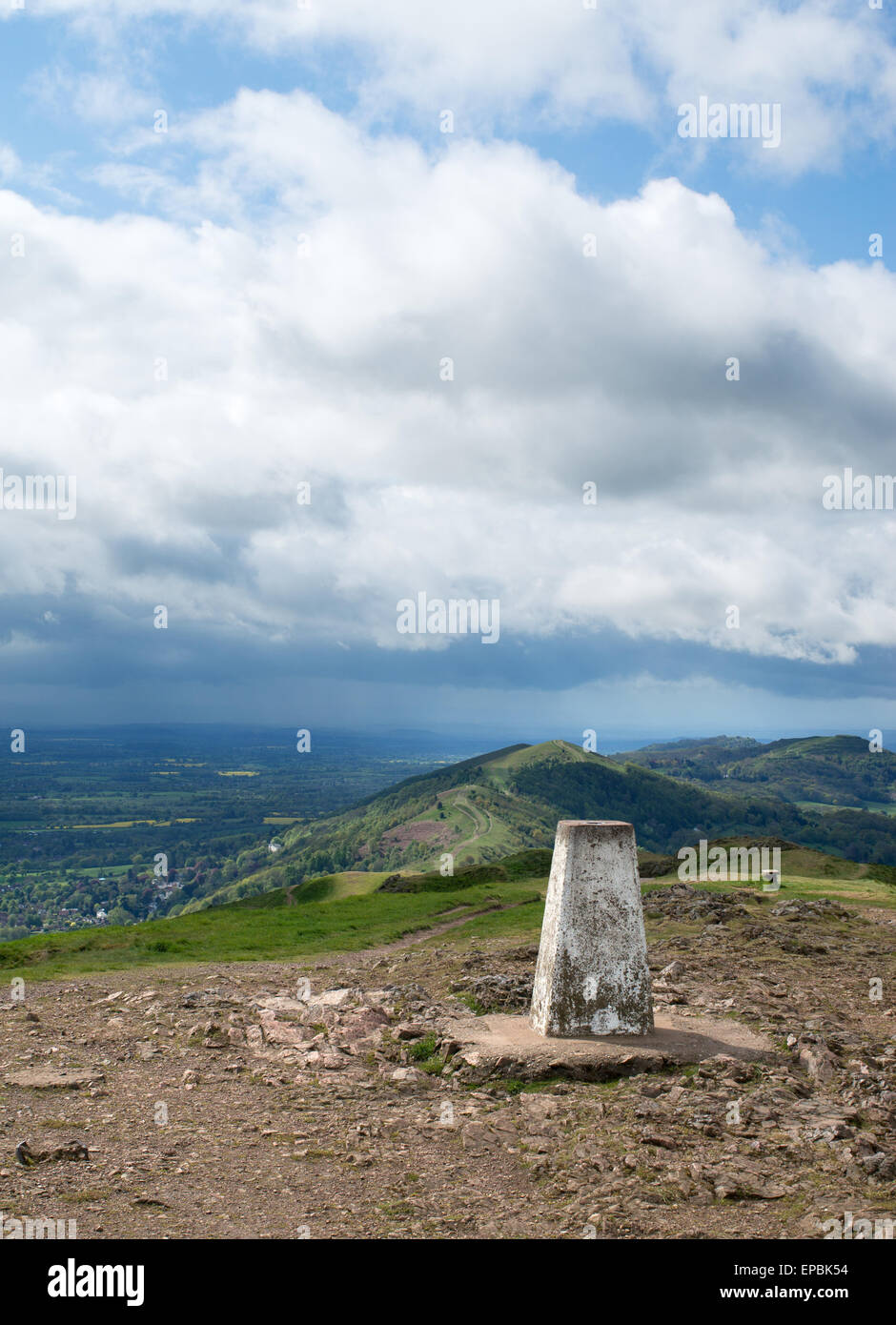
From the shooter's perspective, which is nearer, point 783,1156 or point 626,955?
point 783,1156

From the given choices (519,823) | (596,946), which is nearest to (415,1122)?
(596,946)

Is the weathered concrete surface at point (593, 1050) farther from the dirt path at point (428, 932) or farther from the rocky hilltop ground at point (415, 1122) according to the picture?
the dirt path at point (428, 932)

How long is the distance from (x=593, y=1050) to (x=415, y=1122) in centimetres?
328

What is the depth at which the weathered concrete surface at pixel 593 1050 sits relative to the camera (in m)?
13.1

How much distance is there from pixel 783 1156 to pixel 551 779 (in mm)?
178390

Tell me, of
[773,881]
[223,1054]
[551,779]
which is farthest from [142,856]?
[223,1054]

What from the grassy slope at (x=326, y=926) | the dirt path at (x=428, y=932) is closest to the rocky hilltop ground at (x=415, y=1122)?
the grassy slope at (x=326, y=926)

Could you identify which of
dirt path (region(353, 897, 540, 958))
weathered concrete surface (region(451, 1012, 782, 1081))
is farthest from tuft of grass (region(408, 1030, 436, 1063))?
dirt path (region(353, 897, 540, 958))

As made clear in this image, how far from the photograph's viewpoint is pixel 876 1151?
1011cm

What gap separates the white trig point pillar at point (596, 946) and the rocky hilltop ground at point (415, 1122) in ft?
4.04

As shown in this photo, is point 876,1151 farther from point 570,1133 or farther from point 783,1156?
point 570,1133
